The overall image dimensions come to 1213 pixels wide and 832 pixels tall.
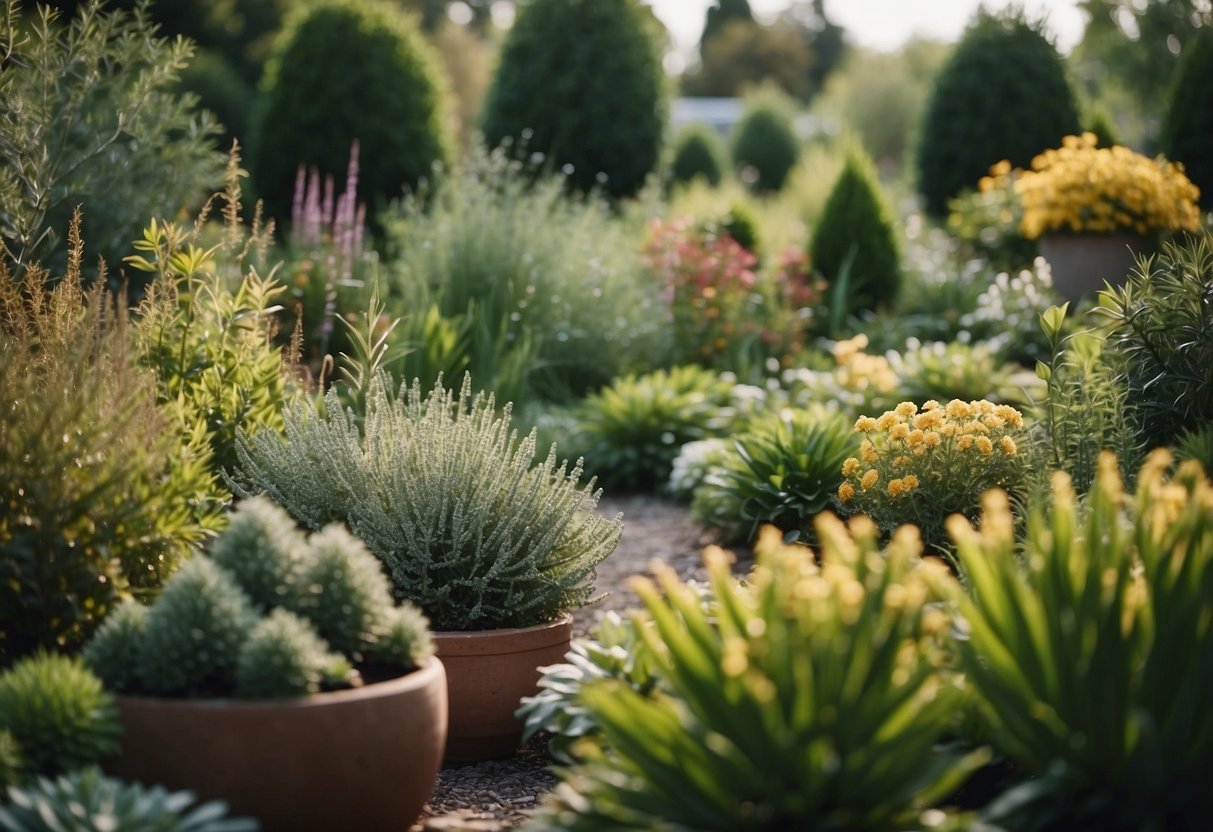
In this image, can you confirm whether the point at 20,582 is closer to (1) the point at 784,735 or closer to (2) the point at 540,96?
(1) the point at 784,735

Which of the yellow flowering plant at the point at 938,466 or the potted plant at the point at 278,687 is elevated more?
the yellow flowering plant at the point at 938,466

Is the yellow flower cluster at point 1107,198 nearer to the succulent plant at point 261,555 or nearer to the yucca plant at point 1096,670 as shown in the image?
the yucca plant at point 1096,670

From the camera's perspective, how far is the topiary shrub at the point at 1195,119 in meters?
10.4

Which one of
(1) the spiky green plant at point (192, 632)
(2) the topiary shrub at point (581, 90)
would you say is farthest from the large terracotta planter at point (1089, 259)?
(1) the spiky green plant at point (192, 632)

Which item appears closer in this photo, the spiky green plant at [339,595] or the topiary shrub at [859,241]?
the spiky green plant at [339,595]

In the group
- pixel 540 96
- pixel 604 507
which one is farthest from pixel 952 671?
pixel 540 96

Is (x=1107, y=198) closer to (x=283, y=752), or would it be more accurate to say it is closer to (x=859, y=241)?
(x=859, y=241)

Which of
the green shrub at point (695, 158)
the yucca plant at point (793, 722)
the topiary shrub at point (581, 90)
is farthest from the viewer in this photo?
the green shrub at point (695, 158)

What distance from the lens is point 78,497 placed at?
2.83m

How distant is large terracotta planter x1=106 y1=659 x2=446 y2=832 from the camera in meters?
2.49

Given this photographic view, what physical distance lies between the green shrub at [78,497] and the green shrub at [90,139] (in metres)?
1.55

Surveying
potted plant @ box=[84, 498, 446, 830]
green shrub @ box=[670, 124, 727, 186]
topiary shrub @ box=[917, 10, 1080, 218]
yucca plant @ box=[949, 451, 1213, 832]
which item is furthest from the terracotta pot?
green shrub @ box=[670, 124, 727, 186]

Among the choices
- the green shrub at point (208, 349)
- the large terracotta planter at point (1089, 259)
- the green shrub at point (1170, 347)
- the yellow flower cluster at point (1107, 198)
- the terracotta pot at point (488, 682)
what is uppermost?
the yellow flower cluster at point (1107, 198)

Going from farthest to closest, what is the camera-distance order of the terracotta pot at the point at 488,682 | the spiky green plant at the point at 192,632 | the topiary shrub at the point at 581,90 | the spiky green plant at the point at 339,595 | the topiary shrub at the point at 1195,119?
the topiary shrub at the point at 581,90 → the topiary shrub at the point at 1195,119 → the terracotta pot at the point at 488,682 → the spiky green plant at the point at 339,595 → the spiky green plant at the point at 192,632
